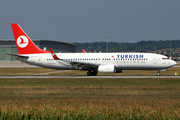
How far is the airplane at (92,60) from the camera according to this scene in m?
53.7

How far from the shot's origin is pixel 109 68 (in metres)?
52.6

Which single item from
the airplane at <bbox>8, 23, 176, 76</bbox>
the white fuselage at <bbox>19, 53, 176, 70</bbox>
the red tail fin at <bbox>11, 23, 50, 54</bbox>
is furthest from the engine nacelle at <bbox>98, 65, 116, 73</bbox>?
the red tail fin at <bbox>11, 23, 50, 54</bbox>

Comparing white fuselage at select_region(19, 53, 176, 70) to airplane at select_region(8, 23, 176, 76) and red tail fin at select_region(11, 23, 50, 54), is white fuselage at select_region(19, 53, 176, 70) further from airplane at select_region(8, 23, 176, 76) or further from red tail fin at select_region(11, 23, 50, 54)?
red tail fin at select_region(11, 23, 50, 54)

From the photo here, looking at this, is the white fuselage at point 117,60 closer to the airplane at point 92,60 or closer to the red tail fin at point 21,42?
the airplane at point 92,60

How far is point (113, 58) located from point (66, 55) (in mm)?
9720

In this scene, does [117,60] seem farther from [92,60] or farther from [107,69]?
[92,60]

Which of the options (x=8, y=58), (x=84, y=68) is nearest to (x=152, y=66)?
(x=84, y=68)

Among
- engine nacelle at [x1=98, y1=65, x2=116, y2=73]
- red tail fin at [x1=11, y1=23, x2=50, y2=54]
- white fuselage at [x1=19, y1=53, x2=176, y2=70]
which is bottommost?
engine nacelle at [x1=98, y1=65, x2=116, y2=73]

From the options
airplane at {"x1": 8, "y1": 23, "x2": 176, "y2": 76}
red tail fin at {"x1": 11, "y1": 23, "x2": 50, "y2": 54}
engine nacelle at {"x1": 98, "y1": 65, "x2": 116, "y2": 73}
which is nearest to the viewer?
engine nacelle at {"x1": 98, "y1": 65, "x2": 116, "y2": 73}

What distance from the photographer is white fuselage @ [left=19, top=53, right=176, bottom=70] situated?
53.7 metres

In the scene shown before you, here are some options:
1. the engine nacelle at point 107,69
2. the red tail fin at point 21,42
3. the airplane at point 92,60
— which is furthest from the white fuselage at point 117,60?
the engine nacelle at point 107,69

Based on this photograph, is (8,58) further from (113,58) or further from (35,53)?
(113,58)

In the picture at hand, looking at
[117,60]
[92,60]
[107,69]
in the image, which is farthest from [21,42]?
[117,60]

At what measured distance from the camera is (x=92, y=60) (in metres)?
55.9
